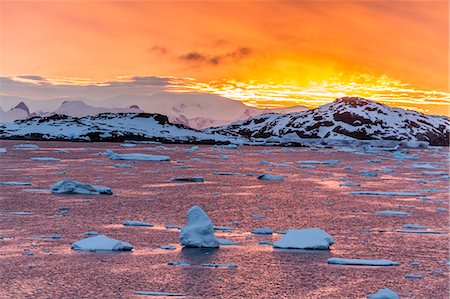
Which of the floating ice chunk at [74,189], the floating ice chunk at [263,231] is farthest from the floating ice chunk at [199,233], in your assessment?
the floating ice chunk at [74,189]

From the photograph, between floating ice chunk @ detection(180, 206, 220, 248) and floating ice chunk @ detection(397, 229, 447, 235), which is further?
floating ice chunk @ detection(397, 229, 447, 235)

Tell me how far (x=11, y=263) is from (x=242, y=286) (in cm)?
455

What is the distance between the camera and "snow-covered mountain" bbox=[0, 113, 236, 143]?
460 ft

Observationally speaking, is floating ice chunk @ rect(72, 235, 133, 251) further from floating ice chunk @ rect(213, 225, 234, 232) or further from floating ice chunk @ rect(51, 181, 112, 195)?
floating ice chunk @ rect(51, 181, 112, 195)

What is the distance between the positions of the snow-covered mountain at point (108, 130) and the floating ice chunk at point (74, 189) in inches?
4468

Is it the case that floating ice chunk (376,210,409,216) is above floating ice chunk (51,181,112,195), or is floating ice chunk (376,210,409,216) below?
below

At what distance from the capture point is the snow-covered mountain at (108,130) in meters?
140

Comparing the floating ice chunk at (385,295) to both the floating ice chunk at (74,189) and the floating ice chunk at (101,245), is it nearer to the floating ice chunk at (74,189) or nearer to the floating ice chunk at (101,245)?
the floating ice chunk at (101,245)

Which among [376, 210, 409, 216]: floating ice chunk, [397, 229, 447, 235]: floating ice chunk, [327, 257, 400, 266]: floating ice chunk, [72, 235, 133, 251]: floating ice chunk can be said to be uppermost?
[72, 235, 133, 251]: floating ice chunk

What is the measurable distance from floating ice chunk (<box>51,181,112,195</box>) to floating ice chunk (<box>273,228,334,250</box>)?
11479mm

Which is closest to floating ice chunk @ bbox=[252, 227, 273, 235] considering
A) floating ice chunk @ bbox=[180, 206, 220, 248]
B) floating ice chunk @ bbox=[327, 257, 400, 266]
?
floating ice chunk @ bbox=[180, 206, 220, 248]

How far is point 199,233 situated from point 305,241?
2.47 metres

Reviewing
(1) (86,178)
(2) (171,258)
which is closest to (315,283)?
(2) (171,258)

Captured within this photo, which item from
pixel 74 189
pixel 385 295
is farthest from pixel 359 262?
pixel 74 189
